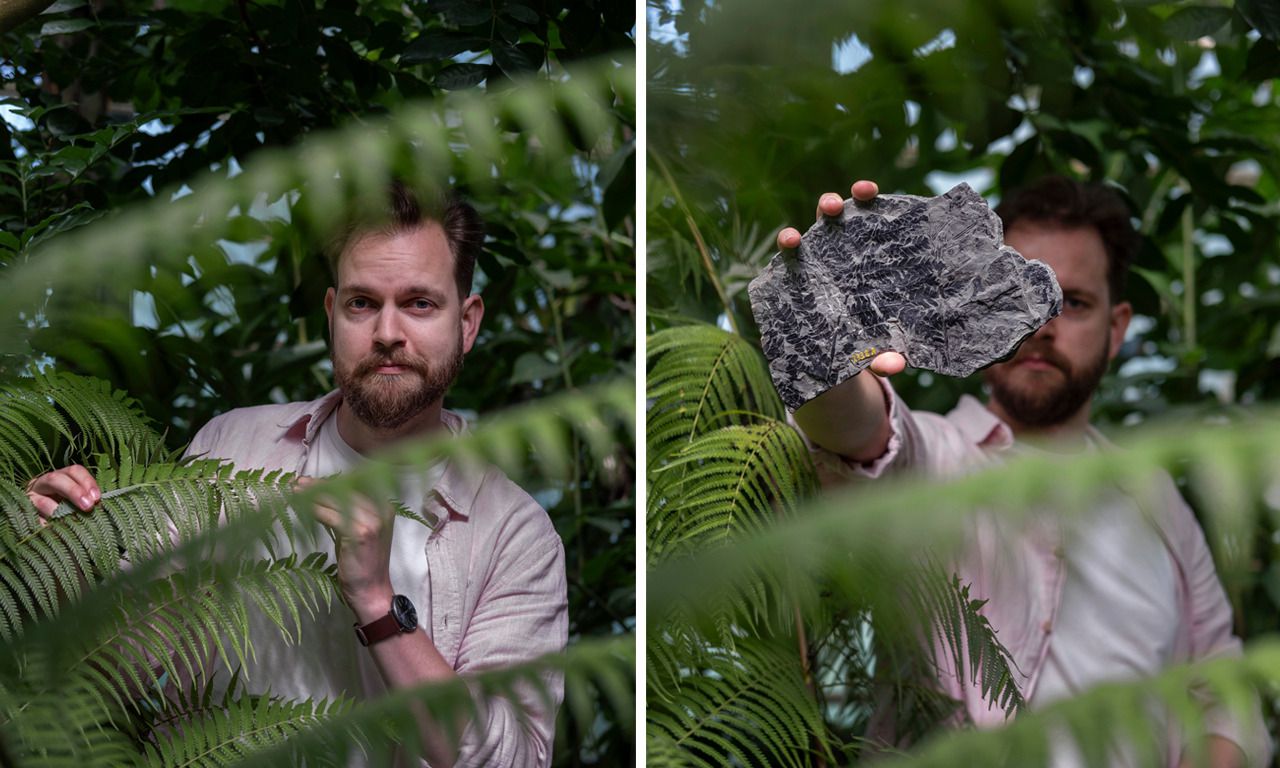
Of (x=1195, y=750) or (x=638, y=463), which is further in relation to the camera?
(x=638, y=463)

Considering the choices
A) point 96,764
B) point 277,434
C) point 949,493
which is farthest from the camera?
point 277,434

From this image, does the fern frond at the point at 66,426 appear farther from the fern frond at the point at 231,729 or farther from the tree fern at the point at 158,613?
the fern frond at the point at 231,729

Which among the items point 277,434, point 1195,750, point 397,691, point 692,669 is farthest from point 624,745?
point 1195,750

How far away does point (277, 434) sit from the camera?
899 millimetres

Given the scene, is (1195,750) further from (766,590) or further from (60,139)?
(60,139)

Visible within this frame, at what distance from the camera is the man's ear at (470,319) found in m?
0.95

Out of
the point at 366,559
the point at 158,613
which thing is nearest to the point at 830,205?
the point at 366,559

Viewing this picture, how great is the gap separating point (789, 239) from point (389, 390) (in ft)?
1.12

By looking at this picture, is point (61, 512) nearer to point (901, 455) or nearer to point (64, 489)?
point (64, 489)

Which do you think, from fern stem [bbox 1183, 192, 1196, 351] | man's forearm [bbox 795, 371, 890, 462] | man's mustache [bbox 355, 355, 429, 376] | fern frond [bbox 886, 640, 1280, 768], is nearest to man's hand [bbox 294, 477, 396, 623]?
man's mustache [bbox 355, 355, 429, 376]

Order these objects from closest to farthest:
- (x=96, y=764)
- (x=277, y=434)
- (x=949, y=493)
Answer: (x=949, y=493), (x=96, y=764), (x=277, y=434)

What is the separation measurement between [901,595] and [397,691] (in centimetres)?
38

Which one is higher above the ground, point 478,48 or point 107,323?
point 478,48

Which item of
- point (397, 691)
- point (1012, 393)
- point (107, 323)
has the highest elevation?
point (107, 323)
